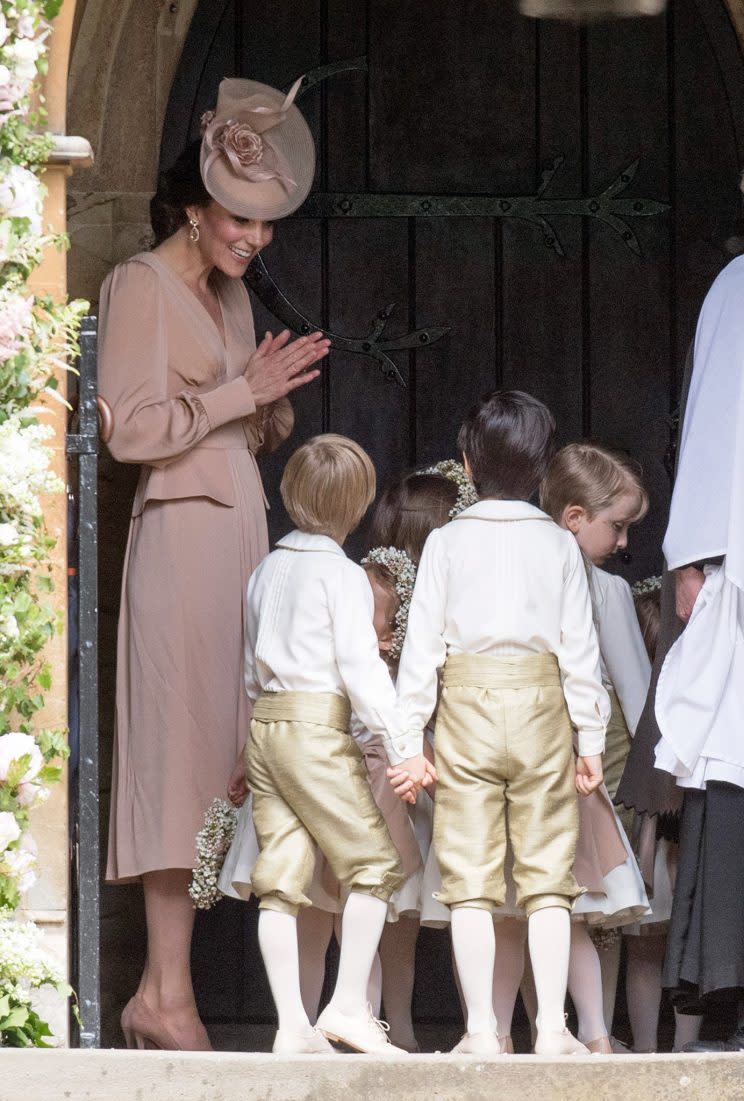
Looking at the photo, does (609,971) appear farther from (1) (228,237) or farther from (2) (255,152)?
(2) (255,152)

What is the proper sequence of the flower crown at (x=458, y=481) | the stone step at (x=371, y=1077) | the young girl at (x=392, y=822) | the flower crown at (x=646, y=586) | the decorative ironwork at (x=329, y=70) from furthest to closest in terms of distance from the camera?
the decorative ironwork at (x=329, y=70)
the flower crown at (x=646, y=586)
the flower crown at (x=458, y=481)
the young girl at (x=392, y=822)
the stone step at (x=371, y=1077)

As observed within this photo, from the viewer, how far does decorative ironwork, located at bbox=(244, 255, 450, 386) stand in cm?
622

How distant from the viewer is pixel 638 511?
18.3 feet

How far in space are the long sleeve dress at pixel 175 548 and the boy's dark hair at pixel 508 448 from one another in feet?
2.47

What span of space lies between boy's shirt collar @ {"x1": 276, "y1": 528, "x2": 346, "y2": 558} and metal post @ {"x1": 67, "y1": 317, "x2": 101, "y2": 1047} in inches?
18.8

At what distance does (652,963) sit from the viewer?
5.45 meters

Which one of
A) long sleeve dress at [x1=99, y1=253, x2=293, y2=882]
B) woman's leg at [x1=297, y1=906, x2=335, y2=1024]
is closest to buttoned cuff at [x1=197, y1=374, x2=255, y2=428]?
long sleeve dress at [x1=99, y1=253, x2=293, y2=882]

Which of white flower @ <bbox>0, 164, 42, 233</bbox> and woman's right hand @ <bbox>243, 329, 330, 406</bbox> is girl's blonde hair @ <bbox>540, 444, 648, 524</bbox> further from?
white flower @ <bbox>0, 164, 42, 233</bbox>

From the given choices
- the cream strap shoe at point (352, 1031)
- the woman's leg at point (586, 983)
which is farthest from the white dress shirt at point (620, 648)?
→ the cream strap shoe at point (352, 1031)

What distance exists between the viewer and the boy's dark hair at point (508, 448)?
493 centimetres

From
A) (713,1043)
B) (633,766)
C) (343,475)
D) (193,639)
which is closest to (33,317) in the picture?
(343,475)

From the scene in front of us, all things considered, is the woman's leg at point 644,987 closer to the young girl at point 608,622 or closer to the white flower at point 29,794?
the young girl at point 608,622

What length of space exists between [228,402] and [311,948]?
1.30m

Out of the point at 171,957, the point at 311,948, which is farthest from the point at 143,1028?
the point at 311,948
